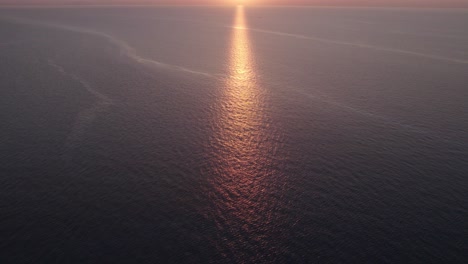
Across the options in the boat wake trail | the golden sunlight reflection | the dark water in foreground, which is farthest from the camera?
the boat wake trail

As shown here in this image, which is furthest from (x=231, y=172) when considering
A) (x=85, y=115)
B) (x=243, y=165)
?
(x=85, y=115)

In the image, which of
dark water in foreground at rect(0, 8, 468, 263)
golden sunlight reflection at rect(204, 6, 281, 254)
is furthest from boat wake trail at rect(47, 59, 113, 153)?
golden sunlight reflection at rect(204, 6, 281, 254)

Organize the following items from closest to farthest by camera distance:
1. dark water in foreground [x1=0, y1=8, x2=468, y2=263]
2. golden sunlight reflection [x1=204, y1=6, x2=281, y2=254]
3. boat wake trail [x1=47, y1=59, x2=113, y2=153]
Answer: dark water in foreground [x1=0, y1=8, x2=468, y2=263], golden sunlight reflection [x1=204, y1=6, x2=281, y2=254], boat wake trail [x1=47, y1=59, x2=113, y2=153]

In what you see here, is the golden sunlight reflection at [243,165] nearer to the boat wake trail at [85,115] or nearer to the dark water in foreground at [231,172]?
the dark water in foreground at [231,172]

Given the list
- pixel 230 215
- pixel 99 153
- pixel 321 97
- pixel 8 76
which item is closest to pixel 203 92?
pixel 321 97

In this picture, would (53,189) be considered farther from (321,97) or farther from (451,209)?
(321,97)

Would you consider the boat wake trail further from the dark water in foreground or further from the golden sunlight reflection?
the golden sunlight reflection
